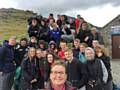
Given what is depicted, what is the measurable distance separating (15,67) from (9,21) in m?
65.7

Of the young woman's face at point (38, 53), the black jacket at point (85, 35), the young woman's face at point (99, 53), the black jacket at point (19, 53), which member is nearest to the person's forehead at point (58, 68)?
the young woman's face at point (99, 53)

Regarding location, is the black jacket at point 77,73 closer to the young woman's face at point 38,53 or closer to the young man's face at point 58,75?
the young woman's face at point 38,53

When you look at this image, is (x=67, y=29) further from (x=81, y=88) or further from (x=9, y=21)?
(x=9, y=21)

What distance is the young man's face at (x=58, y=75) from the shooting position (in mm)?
4277

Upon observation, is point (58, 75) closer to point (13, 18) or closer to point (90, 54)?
point (90, 54)

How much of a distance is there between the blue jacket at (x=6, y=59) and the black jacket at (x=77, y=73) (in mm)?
2406

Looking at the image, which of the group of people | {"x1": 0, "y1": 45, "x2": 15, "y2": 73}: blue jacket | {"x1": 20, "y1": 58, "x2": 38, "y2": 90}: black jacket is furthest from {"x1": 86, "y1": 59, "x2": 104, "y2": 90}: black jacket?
{"x1": 0, "y1": 45, "x2": 15, "y2": 73}: blue jacket

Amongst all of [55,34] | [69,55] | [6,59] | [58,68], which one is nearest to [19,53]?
[6,59]

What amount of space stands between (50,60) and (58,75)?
230 inches

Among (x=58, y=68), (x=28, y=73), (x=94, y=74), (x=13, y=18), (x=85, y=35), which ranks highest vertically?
(x=13, y=18)

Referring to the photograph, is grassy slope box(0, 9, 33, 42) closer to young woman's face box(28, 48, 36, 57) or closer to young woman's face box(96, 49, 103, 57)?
young woman's face box(28, 48, 36, 57)

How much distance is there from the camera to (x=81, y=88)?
879 cm

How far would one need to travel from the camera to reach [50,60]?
10133mm

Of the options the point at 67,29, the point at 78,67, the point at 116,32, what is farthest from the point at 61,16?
the point at 116,32
